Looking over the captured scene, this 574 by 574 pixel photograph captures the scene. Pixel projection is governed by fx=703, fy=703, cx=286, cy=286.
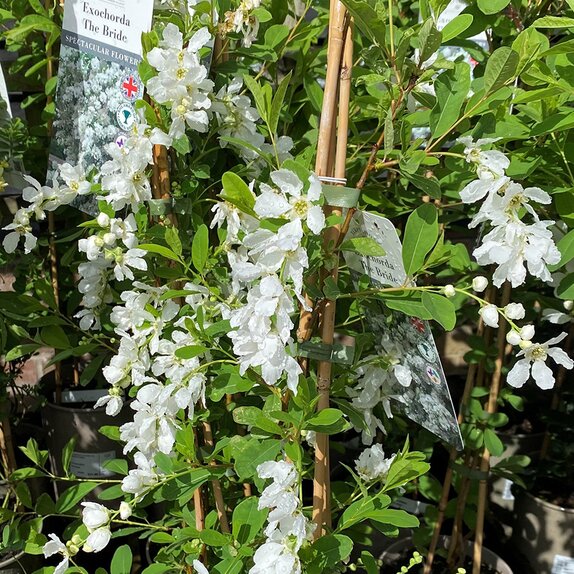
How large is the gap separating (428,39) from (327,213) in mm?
223

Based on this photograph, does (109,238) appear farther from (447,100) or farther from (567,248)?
(567,248)

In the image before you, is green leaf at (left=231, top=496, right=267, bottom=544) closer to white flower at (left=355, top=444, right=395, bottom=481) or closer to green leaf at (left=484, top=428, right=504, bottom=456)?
white flower at (left=355, top=444, right=395, bottom=481)

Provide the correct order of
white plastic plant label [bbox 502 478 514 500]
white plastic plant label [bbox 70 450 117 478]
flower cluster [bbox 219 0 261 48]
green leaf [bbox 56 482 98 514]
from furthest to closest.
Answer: white plastic plant label [bbox 502 478 514 500]
white plastic plant label [bbox 70 450 117 478]
green leaf [bbox 56 482 98 514]
flower cluster [bbox 219 0 261 48]

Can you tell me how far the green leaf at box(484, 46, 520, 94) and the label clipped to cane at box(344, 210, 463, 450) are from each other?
20 cm

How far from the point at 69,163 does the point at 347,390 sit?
0.61 m

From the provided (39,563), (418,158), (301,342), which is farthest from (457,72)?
(39,563)

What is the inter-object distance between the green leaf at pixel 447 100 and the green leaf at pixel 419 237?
0.34ft

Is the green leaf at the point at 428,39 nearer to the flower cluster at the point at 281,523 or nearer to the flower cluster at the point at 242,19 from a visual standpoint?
the flower cluster at the point at 242,19

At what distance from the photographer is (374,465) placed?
3.20ft

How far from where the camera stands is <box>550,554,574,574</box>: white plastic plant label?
1.57 metres

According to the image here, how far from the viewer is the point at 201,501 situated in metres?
1.10

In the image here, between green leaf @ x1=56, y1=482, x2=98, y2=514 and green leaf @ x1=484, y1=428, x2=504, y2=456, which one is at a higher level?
green leaf @ x1=484, y1=428, x2=504, y2=456

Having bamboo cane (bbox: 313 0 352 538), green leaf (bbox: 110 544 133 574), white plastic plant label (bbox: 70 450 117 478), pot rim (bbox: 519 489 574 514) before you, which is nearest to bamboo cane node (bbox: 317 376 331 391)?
bamboo cane (bbox: 313 0 352 538)

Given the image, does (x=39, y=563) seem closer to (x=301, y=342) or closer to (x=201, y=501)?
(x=201, y=501)
